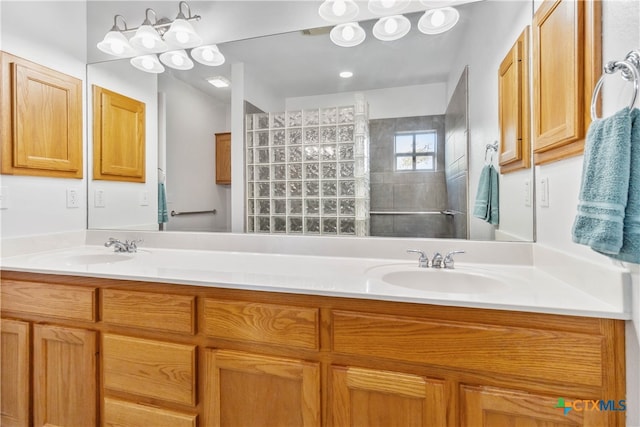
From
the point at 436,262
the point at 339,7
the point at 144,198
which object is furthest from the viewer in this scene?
the point at 144,198

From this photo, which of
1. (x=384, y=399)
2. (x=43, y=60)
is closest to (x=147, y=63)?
(x=43, y=60)

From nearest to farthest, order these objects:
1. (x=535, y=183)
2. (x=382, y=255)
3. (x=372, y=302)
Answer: (x=372, y=302) → (x=535, y=183) → (x=382, y=255)

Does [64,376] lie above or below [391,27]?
below

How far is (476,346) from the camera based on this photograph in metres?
0.89

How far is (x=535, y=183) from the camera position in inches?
50.5

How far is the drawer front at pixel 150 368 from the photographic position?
1152 millimetres

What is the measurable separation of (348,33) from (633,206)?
1.33 m

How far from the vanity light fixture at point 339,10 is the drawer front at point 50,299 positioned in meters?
1.60

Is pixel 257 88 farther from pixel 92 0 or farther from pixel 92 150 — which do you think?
pixel 92 0

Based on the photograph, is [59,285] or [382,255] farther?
[382,255]

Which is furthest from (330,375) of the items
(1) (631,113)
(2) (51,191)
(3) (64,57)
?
(3) (64,57)

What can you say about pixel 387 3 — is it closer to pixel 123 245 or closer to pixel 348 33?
pixel 348 33

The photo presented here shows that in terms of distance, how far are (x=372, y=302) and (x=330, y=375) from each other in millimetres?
265

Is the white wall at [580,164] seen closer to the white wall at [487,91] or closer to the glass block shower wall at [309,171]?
the white wall at [487,91]
